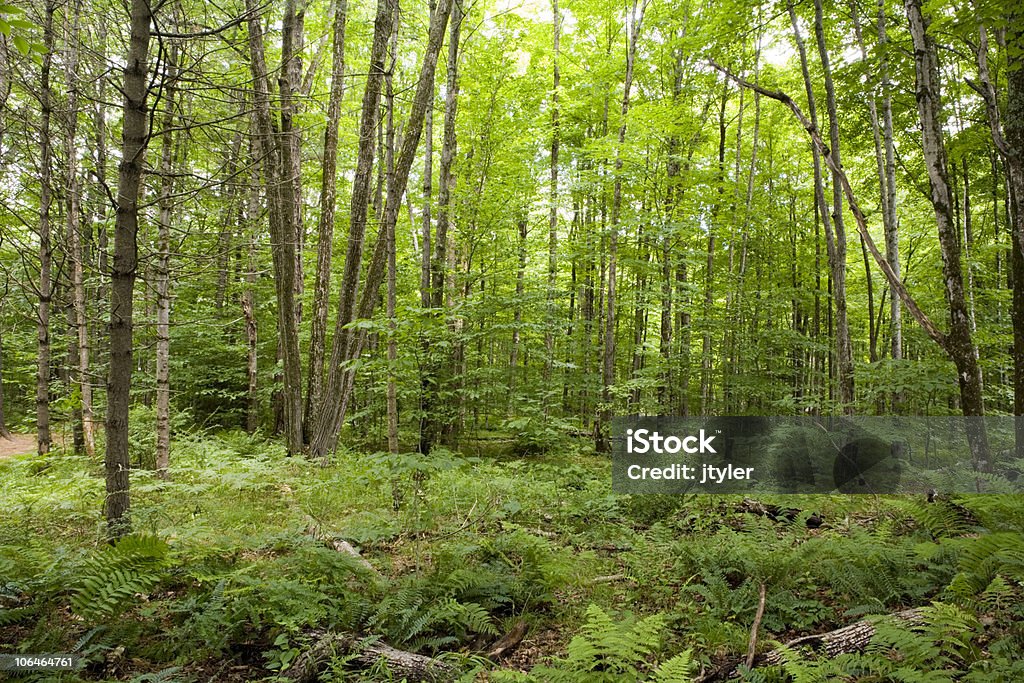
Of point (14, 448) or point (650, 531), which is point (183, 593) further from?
point (14, 448)

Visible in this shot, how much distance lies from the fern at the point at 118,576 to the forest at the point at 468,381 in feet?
0.08

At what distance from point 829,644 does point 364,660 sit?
2.87 meters

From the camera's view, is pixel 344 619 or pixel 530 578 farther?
pixel 530 578

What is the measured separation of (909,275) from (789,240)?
3433 mm

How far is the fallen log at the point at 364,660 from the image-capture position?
3018 millimetres

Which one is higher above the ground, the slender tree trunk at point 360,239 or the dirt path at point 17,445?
the slender tree trunk at point 360,239

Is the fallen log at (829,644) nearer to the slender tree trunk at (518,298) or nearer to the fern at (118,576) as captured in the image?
the fern at (118,576)

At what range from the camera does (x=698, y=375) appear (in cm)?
1159

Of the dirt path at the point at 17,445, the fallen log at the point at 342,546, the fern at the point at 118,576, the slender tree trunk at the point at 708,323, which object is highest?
the slender tree trunk at the point at 708,323

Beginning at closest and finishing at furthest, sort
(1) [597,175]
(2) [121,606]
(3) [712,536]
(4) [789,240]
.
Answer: (2) [121,606] < (3) [712,536] < (1) [597,175] < (4) [789,240]

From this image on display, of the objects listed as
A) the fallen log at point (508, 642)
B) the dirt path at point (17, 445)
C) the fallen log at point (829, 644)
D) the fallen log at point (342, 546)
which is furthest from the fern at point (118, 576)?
the dirt path at point (17, 445)

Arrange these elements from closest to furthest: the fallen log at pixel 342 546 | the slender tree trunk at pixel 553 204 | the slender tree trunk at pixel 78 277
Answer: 1. the fallen log at pixel 342 546
2. the slender tree trunk at pixel 78 277
3. the slender tree trunk at pixel 553 204

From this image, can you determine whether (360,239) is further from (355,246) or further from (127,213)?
(127,213)

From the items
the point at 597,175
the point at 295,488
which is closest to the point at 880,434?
the point at 597,175
